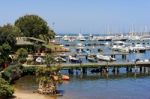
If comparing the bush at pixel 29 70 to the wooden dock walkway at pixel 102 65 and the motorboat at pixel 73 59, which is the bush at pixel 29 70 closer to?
the wooden dock walkway at pixel 102 65

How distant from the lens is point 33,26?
431 ft

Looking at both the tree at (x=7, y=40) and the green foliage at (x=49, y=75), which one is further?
the tree at (x=7, y=40)

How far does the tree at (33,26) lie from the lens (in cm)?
13175

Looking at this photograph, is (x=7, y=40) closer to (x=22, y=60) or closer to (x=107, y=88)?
(x=22, y=60)

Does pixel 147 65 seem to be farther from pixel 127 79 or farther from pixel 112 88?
pixel 112 88

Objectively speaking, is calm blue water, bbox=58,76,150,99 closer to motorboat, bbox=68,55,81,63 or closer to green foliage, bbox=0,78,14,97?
green foliage, bbox=0,78,14,97

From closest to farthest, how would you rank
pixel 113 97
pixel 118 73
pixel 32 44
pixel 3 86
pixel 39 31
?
pixel 3 86
pixel 113 97
pixel 118 73
pixel 32 44
pixel 39 31

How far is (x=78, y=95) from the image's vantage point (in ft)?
228

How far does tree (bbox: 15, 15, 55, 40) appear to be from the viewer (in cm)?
13175

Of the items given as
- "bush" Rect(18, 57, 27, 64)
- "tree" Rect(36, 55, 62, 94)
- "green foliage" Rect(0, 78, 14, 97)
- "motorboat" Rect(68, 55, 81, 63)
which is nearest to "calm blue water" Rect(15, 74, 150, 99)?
"tree" Rect(36, 55, 62, 94)

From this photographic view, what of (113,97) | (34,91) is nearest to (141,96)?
(113,97)

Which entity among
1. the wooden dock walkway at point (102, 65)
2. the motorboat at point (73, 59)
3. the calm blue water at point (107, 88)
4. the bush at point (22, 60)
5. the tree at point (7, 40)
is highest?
the tree at point (7, 40)

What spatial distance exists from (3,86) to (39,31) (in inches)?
2795

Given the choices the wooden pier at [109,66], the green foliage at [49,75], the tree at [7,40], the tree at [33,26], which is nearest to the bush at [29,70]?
the wooden pier at [109,66]
